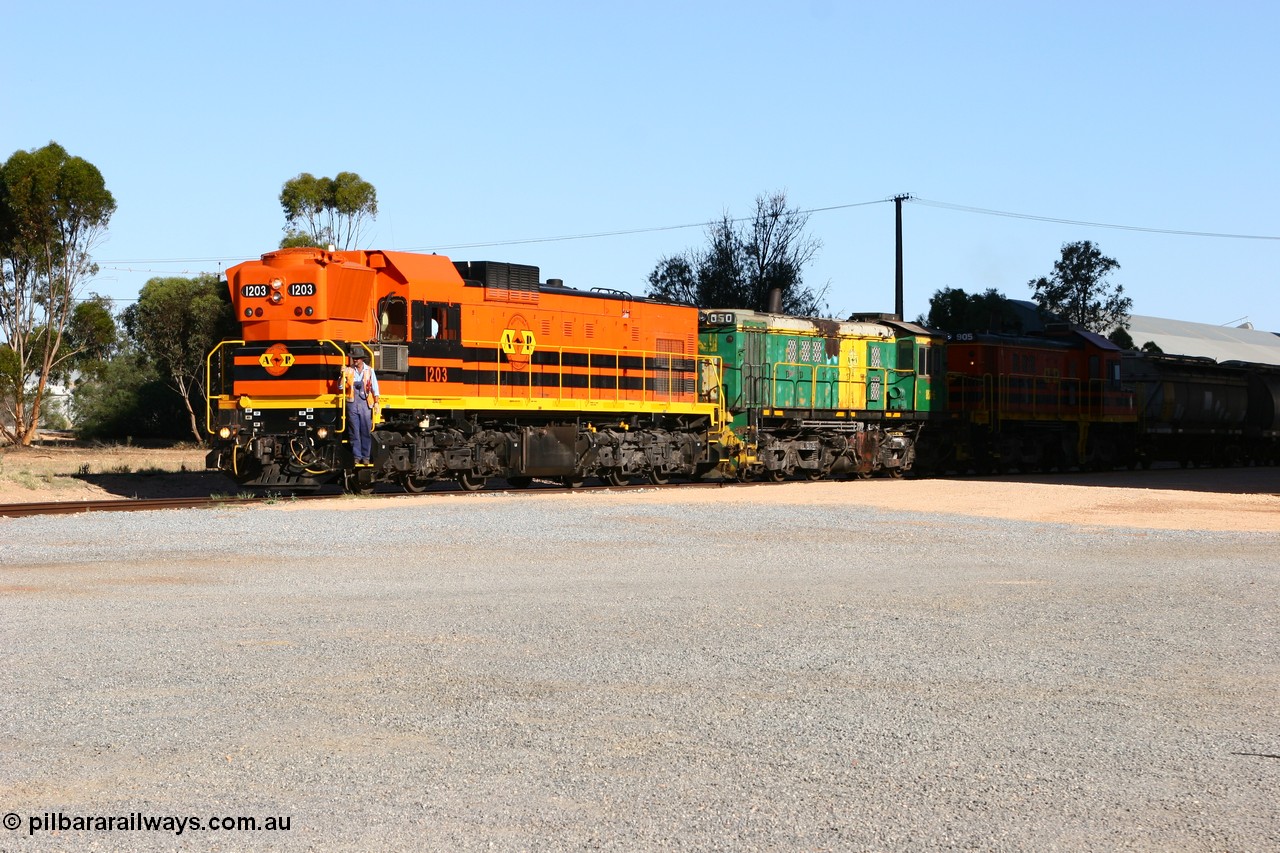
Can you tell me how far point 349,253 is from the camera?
2006cm

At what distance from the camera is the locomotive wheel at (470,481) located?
2191cm

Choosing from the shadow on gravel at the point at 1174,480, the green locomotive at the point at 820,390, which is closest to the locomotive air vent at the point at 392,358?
the green locomotive at the point at 820,390

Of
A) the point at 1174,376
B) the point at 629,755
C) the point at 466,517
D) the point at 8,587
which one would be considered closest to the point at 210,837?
the point at 629,755

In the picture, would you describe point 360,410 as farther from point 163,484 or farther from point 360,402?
point 163,484

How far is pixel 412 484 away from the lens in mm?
21109

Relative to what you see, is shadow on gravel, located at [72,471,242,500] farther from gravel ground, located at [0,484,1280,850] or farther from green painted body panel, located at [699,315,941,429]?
gravel ground, located at [0,484,1280,850]

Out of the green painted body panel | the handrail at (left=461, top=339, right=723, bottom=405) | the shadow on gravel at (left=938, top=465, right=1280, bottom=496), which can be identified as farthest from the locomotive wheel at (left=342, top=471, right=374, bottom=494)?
the shadow on gravel at (left=938, top=465, right=1280, bottom=496)

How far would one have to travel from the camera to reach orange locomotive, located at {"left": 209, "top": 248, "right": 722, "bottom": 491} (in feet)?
64.0

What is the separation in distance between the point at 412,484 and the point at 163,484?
19.5 ft

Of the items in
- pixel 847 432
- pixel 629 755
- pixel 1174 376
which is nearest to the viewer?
pixel 629 755

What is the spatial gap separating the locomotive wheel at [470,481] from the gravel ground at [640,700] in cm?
865

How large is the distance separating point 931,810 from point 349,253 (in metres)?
16.4

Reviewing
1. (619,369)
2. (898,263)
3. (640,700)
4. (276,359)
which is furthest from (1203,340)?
(640,700)

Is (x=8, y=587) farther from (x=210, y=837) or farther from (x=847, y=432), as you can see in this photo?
(x=847, y=432)
